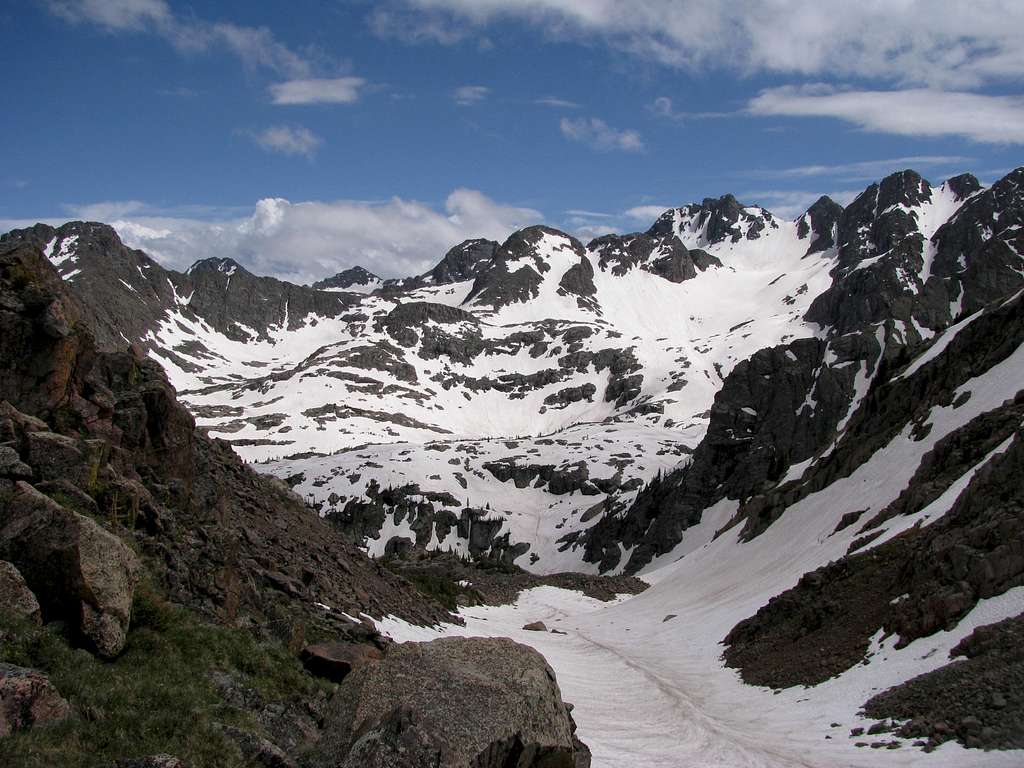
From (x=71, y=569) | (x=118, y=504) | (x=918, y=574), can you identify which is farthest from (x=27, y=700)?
(x=918, y=574)

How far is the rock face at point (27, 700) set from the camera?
26.8 ft

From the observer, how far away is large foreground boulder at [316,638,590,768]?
917 cm

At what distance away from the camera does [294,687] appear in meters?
12.7

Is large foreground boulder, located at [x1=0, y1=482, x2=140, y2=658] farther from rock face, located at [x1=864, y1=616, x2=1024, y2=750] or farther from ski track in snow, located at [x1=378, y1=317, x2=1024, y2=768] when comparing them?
rock face, located at [x1=864, y1=616, x2=1024, y2=750]

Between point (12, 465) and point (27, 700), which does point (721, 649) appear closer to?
point (12, 465)

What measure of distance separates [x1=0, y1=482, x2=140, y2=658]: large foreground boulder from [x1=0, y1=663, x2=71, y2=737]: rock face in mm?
1737

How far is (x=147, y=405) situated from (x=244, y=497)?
7.20 meters

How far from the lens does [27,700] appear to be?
841cm

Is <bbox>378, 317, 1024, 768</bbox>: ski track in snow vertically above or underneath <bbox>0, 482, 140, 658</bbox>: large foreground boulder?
underneath

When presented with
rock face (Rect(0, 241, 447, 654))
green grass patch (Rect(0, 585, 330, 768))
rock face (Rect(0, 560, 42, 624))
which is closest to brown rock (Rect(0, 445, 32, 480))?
rock face (Rect(0, 241, 447, 654))

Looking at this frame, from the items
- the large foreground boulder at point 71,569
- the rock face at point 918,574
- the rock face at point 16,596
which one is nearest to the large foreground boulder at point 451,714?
the large foreground boulder at point 71,569

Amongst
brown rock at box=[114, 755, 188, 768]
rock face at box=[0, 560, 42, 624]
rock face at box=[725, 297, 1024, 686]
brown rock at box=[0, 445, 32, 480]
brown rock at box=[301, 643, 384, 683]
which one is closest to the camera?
brown rock at box=[114, 755, 188, 768]

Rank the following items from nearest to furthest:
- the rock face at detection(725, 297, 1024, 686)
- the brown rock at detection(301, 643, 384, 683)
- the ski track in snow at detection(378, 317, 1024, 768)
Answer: the brown rock at detection(301, 643, 384, 683), the ski track in snow at detection(378, 317, 1024, 768), the rock face at detection(725, 297, 1024, 686)

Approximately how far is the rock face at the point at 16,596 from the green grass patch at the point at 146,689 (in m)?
0.30
